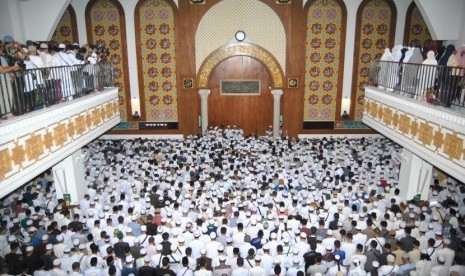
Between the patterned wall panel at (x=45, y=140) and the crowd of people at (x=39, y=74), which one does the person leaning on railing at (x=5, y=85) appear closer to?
the crowd of people at (x=39, y=74)

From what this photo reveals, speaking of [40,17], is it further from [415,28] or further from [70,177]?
[415,28]

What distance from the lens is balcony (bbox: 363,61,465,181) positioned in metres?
5.88

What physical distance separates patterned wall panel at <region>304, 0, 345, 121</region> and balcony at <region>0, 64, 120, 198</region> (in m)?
7.08

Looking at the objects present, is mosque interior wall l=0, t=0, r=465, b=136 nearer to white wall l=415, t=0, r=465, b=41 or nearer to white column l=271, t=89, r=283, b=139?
white column l=271, t=89, r=283, b=139

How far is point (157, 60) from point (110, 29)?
1.87 metres

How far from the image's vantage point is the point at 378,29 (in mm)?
12375

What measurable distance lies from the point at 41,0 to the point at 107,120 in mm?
3325

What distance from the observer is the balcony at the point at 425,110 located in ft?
19.3

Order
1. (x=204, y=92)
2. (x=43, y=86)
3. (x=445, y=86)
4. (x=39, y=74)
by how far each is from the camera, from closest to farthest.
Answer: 1. (x=445, y=86)
2. (x=39, y=74)
3. (x=43, y=86)
4. (x=204, y=92)

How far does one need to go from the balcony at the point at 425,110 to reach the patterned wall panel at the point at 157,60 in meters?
6.85

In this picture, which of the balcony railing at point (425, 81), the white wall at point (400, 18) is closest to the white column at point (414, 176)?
the balcony railing at point (425, 81)

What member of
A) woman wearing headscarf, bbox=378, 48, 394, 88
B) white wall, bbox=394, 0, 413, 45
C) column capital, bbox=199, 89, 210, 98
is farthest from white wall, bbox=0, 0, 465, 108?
column capital, bbox=199, 89, 210, 98

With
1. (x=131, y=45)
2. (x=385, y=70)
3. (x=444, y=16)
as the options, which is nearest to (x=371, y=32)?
(x=444, y=16)

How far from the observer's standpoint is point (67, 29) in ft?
40.7
